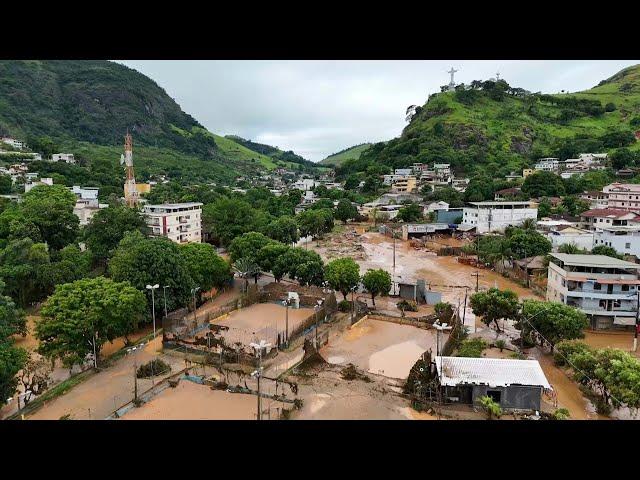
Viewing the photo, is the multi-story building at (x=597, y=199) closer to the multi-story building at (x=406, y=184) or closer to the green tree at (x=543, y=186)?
the green tree at (x=543, y=186)

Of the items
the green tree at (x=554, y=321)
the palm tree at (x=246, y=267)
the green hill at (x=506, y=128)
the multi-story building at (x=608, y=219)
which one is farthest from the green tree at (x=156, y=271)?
the green hill at (x=506, y=128)

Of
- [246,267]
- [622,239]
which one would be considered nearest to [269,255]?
[246,267]

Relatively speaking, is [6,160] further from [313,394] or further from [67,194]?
[313,394]

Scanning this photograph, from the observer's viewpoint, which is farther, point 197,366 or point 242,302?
point 242,302

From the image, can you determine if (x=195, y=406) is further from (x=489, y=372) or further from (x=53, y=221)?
(x=53, y=221)

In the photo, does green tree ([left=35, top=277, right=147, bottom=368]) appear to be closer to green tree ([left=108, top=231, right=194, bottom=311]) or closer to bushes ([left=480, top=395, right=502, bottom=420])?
green tree ([left=108, top=231, right=194, bottom=311])

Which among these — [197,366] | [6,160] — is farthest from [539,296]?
[6,160]
